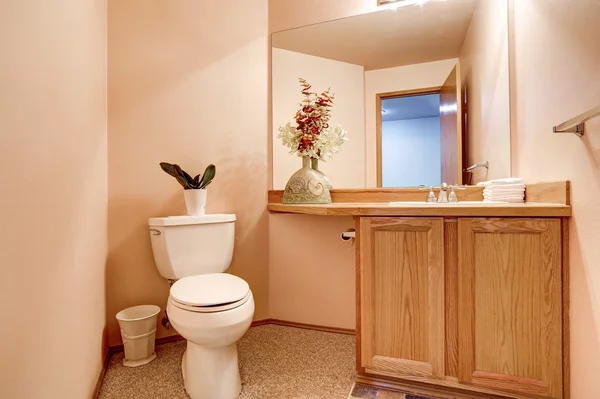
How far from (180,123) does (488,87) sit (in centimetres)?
180

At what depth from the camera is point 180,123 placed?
6.39 feet

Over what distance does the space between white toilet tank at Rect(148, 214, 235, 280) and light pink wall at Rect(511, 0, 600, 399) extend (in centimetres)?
157

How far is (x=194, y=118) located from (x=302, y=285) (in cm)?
129

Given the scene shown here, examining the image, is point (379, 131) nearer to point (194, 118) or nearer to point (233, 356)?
point (194, 118)

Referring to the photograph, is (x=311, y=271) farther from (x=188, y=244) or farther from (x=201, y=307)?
(x=201, y=307)

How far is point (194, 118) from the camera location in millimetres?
1981

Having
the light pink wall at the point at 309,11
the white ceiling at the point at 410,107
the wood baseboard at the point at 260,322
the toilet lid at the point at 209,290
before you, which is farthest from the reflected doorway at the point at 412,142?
the wood baseboard at the point at 260,322

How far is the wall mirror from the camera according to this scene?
173 cm

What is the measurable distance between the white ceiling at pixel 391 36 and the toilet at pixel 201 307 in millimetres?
1353

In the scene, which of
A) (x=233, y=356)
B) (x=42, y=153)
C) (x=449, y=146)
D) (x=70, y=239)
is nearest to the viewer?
(x=42, y=153)

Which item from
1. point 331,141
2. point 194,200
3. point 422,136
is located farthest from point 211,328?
point 422,136

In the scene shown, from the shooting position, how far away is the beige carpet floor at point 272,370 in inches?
55.8

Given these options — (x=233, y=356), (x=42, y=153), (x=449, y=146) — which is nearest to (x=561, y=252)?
(x=449, y=146)

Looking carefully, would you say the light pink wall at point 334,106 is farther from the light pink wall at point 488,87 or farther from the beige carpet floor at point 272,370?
the beige carpet floor at point 272,370
